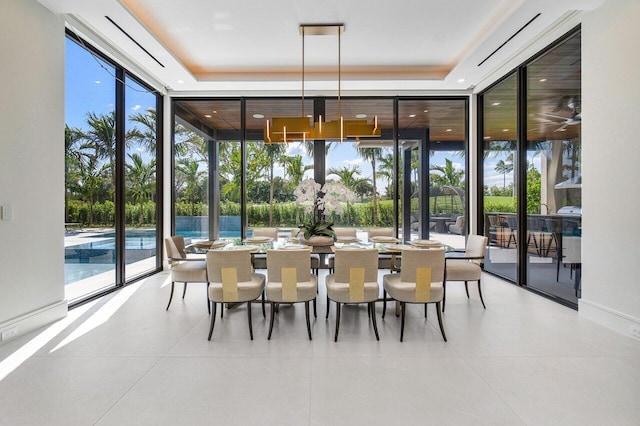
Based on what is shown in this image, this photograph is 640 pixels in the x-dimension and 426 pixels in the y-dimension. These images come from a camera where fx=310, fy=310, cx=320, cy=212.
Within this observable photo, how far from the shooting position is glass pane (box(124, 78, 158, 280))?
4.83 meters

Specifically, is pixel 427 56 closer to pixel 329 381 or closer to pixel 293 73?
pixel 293 73

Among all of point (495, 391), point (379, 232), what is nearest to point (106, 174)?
point (379, 232)

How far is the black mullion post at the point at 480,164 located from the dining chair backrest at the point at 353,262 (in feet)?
12.5

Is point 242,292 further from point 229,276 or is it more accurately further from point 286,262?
point 286,262

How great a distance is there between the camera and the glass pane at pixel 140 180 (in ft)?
15.8

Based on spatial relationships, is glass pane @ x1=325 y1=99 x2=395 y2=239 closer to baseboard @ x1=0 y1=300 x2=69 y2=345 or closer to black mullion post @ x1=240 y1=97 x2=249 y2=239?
black mullion post @ x1=240 y1=97 x2=249 y2=239

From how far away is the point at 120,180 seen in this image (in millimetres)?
4543

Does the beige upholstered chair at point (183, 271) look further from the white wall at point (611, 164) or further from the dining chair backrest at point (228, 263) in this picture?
the white wall at point (611, 164)

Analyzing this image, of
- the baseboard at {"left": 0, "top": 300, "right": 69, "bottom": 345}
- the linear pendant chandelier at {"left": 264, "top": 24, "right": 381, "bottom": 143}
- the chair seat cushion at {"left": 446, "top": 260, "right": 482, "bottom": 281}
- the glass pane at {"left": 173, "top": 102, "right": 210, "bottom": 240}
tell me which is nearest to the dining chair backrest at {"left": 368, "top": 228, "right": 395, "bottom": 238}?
the chair seat cushion at {"left": 446, "top": 260, "right": 482, "bottom": 281}

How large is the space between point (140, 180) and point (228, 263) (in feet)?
10.8

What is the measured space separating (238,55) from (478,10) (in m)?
3.29

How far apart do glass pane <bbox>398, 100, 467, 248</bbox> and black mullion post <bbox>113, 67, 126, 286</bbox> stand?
15.3ft

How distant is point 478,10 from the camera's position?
11.9ft

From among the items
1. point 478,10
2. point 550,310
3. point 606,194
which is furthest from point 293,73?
point 550,310
